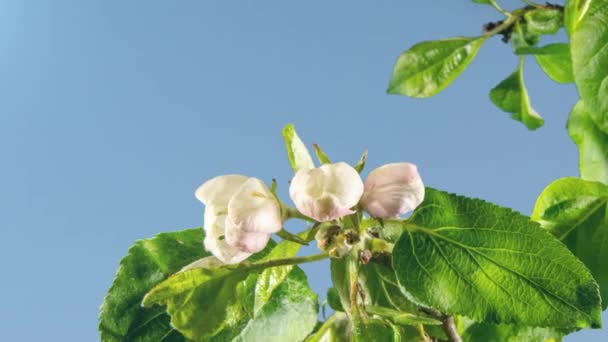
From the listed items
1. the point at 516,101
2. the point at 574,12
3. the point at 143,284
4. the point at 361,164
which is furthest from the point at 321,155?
the point at 516,101

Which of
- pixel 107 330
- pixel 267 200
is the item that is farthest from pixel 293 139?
pixel 107 330

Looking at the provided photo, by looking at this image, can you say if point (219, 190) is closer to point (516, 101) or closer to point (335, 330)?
point (335, 330)

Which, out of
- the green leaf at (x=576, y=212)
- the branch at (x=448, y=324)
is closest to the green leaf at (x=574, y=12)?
the green leaf at (x=576, y=212)

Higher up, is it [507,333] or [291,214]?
[291,214]

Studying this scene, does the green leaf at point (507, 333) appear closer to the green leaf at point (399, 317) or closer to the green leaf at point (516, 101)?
the green leaf at point (399, 317)

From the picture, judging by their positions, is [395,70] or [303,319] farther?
[395,70]

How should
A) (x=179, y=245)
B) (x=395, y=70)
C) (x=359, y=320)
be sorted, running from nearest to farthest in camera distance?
1. (x=359, y=320)
2. (x=179, y=245)
3. (x=395, y=70)

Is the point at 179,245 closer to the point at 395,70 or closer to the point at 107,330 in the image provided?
the point at 107,330
